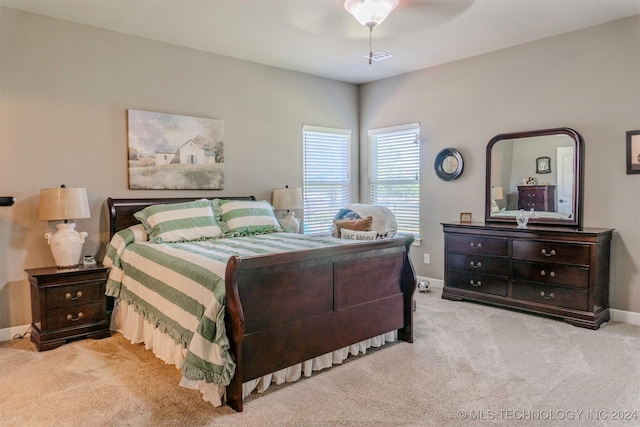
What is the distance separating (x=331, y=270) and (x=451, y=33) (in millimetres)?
2614

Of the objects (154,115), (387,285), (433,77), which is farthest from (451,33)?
(154,115)

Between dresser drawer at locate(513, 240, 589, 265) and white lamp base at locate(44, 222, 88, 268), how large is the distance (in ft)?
12.7

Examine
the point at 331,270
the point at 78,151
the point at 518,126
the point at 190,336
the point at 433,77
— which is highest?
the point at 433,77

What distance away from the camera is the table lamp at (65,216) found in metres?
3.32

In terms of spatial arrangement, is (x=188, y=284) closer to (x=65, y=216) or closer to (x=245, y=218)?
(x=65, y=216)

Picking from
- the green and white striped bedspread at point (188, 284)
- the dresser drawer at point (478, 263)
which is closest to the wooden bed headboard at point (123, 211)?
the green and white striped bedspread at point (188, 284)

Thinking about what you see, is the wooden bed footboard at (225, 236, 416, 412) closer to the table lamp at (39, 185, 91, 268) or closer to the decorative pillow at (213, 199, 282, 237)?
the decorative pillow at (213, 199, 282, 237)

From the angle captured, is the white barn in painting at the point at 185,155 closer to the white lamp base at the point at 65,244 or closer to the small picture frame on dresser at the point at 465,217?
the white lamp base at the point at 65,244

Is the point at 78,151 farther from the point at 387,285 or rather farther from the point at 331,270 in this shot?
the point at 387,285

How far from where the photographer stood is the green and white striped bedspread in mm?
2260

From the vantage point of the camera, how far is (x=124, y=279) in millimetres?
3510

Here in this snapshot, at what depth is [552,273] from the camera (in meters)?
3.82

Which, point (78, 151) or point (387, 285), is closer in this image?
point (387, 285)

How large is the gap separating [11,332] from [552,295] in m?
4.62
